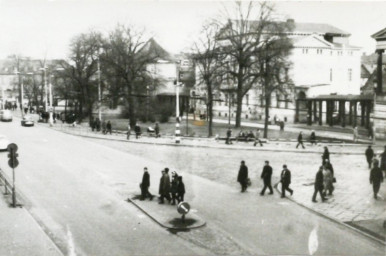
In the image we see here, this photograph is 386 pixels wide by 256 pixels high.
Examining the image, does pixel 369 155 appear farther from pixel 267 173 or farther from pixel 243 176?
pixel 243 176

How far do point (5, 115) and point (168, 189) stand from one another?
16.7 m

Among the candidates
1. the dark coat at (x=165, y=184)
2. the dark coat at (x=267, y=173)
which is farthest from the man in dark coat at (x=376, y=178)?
the dark coat at (x=165, y=184)

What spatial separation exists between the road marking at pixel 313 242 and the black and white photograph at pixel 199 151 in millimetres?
51

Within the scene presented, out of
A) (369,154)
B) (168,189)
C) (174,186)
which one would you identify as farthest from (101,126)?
(174,186)

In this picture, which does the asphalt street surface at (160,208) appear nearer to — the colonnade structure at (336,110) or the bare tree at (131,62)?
the bare tree at (131,62)

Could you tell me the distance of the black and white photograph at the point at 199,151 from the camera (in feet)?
48.7

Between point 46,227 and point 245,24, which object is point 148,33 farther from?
point 46,227

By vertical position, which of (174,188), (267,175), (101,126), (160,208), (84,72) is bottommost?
(160,208)

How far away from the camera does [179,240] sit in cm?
1426

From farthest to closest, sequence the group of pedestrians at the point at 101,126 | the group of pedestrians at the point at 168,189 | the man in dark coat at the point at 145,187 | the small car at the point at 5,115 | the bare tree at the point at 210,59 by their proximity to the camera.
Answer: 1. the group of pedestrians at the point at 101,126
2. the bare tree at the point at 210,59
3. the small car at the point at 5,115
4. the man in dark coat at the point at 145,187
5. the group of pedestrians at the point at 168,189

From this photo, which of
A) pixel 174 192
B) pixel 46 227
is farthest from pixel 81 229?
pixel 174 192

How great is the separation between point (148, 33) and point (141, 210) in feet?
66.1

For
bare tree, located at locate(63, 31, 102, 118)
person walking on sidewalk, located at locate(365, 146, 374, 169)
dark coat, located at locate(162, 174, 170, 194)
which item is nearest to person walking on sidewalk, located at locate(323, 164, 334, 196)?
dark coat, located at locate(162, 174, 170, 194)

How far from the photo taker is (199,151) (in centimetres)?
3269
